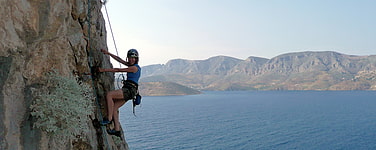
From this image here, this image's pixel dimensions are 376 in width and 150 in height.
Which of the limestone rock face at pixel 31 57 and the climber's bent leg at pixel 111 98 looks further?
the climber's bent leg at pixel 111 98

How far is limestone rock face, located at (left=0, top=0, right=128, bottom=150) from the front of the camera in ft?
21.0

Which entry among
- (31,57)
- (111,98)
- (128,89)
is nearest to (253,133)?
(128,89)

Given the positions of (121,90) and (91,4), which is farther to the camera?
(91,4)

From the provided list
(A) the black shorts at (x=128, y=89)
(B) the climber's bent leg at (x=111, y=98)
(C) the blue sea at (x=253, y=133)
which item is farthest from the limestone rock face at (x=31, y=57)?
(C) the blue sea at (x=253, y=133)

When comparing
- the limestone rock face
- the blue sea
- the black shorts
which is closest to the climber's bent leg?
the black shorts

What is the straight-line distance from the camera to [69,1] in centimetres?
836

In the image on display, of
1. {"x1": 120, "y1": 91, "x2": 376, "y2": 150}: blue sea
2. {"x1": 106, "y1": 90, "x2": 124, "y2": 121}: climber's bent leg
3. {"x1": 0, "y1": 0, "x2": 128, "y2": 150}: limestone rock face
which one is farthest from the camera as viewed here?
{"x1": 120, "y1": 91, "x2": 376, "y2": 150}: blue sea

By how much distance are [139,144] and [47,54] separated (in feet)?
181

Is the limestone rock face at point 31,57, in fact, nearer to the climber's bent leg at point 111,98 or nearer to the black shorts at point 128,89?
the climber's bent leg at point 111,98

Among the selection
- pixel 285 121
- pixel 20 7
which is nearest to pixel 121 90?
pixel 20 7

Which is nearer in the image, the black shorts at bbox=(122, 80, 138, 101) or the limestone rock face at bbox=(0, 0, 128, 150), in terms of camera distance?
the limestone rock face at bbox=(0, 0, 128, 150)

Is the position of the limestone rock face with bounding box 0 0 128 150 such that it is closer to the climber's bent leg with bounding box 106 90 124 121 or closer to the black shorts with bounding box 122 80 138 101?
the climber's bent leg with bounding box 106 90 124 121

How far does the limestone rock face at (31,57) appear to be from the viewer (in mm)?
6414

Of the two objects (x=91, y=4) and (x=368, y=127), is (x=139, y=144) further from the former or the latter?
(x=368, y=127)
